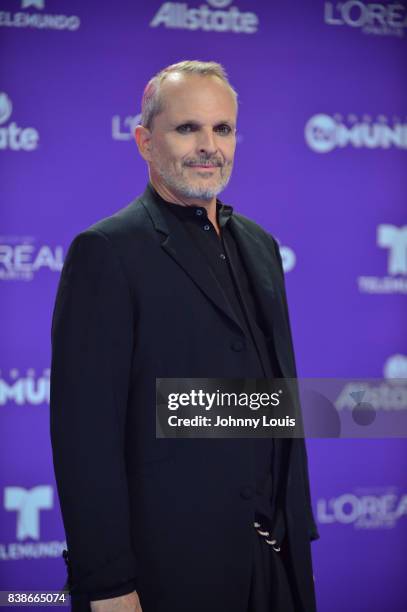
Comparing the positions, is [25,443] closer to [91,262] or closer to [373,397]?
[373,397]

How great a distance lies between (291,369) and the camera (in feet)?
6.51

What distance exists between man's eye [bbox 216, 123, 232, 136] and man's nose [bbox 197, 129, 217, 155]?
4 cm

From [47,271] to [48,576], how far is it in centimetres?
130

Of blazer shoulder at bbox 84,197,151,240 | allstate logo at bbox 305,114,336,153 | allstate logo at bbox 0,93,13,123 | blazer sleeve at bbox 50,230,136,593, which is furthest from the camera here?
allstate logo at bbox 305,114,336,153

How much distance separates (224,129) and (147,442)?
781 millimetres

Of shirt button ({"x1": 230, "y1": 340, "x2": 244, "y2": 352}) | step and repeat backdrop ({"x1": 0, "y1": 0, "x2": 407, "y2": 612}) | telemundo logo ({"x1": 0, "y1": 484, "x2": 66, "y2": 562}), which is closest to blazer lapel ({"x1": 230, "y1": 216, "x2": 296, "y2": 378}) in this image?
shirt button ({"x1": 230, "y1": 340, "x2": 244, "y2": 352})

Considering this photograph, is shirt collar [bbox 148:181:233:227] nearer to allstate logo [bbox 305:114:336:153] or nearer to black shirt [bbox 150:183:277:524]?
black shirt [bbox 150:183:277:524]

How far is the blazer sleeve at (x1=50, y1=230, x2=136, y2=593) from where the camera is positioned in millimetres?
1698

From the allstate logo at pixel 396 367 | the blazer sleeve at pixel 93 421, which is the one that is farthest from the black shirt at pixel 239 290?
the allstate logo at pixel 396 367

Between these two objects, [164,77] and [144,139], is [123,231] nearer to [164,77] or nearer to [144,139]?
[144,139]

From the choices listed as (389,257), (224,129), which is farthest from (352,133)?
(224,129)

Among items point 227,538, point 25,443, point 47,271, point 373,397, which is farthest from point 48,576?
point 227,538

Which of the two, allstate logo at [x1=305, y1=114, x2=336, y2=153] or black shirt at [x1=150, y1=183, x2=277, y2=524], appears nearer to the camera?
black shirt at [x1=150, y1=183, x2=277, y2=524]

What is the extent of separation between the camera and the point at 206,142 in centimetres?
190
